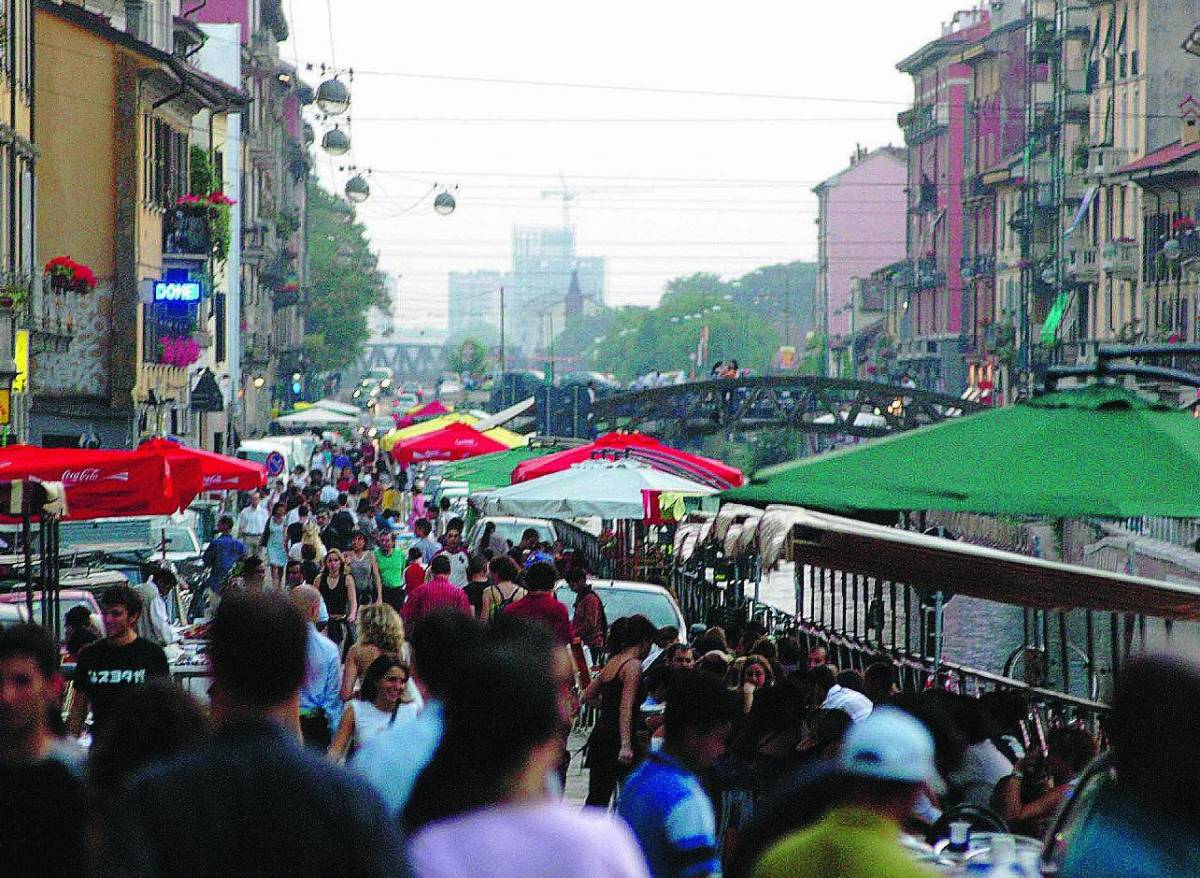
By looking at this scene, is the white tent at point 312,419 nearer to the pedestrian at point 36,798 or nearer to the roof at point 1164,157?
the roof at point 1164,157

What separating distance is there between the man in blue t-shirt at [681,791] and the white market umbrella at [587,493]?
49.0 feet

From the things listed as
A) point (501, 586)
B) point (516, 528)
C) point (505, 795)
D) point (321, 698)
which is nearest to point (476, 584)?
point (501, 586)

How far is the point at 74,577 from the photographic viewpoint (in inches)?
827

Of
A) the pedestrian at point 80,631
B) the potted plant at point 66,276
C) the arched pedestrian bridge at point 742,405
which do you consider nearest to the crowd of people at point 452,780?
the pedestrian at point 80,631

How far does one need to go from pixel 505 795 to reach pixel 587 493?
1793 cm

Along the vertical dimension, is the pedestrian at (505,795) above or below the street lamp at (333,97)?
below

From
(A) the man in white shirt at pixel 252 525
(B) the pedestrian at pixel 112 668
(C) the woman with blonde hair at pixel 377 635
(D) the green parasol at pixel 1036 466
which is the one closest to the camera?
(D) the green parasol at pixel 1036 466

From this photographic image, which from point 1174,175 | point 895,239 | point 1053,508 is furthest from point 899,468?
point 895,239

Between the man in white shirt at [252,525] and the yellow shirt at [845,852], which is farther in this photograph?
the man in white shirt at [252,525]

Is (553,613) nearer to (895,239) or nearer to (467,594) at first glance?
(467,594)

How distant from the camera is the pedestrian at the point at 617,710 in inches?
450

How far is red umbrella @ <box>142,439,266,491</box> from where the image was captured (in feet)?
57.3

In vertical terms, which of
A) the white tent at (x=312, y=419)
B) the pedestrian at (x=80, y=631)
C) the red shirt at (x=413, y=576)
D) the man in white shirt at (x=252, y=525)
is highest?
the pedestrian at (x=80, y=631)

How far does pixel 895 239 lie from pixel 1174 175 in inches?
3506
